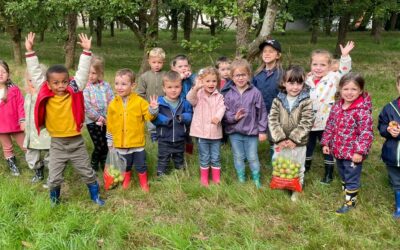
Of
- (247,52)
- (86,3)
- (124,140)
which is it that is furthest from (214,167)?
(86,3)

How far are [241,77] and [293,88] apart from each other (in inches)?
24.2

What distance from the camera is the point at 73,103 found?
13.8 feet

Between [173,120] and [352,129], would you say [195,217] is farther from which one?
[352,129]

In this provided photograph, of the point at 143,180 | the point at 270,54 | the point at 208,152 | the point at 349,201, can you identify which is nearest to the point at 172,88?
the point at 208,152

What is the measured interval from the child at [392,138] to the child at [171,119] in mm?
2196

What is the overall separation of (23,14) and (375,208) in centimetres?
960

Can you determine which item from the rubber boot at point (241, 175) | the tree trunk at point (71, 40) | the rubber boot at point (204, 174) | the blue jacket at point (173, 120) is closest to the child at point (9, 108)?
the blue jacket at point (173, 120)

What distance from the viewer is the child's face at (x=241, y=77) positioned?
4.67 meters

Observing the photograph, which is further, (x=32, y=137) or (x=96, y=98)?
(x=96, y=98)

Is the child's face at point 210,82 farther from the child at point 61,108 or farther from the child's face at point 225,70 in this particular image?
the child at point 61,108

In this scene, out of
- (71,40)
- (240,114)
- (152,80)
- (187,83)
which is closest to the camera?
(240,114)

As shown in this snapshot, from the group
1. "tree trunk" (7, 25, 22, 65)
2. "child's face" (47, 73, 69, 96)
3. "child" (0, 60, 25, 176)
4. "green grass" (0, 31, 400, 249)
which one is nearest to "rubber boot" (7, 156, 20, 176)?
"child" (0, 60, 25, 176)

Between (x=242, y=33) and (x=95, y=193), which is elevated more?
(x=242, y=33)

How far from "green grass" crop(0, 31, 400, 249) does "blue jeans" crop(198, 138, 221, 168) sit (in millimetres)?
245
